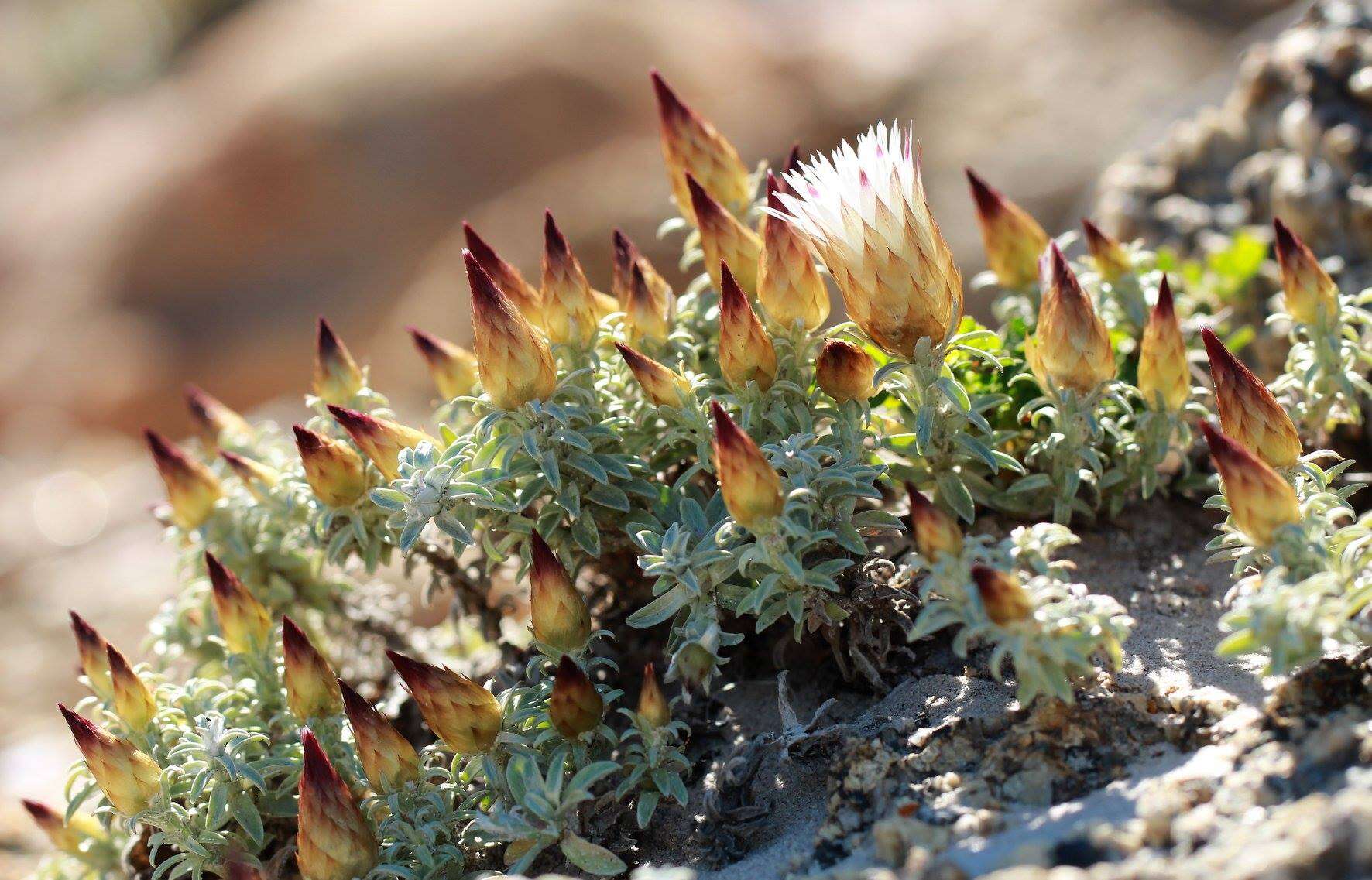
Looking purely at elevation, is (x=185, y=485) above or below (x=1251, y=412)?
above

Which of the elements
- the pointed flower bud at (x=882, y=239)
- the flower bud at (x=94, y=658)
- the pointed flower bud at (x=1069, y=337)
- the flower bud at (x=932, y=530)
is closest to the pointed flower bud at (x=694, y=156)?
the pointed flower bud at (x=882, y=239)

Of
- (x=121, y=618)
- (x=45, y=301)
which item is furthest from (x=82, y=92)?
(x=121, y=618)

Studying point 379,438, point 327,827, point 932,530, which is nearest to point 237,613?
point 379,438

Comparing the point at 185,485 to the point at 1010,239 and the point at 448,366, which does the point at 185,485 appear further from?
the point at 1010,239

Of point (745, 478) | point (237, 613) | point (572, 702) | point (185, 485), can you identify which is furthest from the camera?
point (185, 485)

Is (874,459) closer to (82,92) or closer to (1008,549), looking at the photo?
(1008,549)

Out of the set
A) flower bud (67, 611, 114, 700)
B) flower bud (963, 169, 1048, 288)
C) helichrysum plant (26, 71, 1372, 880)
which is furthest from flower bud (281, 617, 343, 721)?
flower bud (963, 169, 1048, 288)

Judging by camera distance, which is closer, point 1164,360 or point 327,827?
point 327,827
